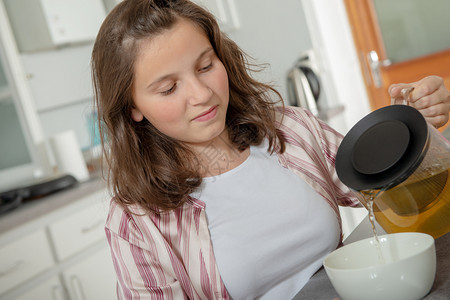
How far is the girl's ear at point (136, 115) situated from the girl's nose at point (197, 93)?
0.51 ft

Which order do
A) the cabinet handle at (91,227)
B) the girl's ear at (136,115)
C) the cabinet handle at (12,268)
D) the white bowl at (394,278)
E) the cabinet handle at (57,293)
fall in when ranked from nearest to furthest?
the white bowl at (394,278), the girl's ear at (136,115), the cabinet handle at (12,268), the cabinet handle at (57,293), the cabinet handle at (91,227)

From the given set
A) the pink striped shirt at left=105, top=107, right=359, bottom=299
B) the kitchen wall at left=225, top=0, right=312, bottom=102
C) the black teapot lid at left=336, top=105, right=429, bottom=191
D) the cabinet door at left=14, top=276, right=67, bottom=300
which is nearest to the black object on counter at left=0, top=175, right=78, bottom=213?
the cabinet door at left=14, top=276, right=67, bottom=300

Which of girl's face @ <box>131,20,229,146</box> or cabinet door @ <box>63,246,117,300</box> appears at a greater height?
girl's face @ <box>131,20,229,146</box>

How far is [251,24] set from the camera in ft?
12.5

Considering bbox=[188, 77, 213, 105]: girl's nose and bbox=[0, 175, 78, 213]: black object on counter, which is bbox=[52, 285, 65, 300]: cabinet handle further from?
bbox=[188, 77, 213, 105]: girl's nose

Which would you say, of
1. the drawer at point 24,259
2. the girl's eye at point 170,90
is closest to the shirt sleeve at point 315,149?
the girl's eye at point 170,90

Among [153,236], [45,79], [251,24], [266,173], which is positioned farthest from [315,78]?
[153,236]

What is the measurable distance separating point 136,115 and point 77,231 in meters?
1.17

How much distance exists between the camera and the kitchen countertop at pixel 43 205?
174 cm

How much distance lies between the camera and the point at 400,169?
0.64 m

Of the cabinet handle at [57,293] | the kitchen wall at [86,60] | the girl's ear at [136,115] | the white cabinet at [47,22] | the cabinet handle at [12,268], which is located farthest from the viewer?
the kitchen wall at [86,60]

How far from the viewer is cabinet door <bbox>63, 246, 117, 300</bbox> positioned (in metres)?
1.94

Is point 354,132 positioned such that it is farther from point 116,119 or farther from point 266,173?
point 116,119

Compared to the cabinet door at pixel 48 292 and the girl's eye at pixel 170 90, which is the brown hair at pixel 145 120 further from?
the cabinet door at pixel 48 292
